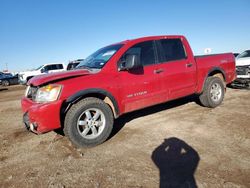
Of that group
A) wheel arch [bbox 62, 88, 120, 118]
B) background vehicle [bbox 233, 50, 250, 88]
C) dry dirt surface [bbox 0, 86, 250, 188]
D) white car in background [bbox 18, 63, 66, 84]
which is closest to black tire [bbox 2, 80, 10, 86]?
white car in background [bbox 18, 63, 66, 84]

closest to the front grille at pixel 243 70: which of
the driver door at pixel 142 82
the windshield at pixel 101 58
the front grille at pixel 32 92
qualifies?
the driver door at pixel 142 82

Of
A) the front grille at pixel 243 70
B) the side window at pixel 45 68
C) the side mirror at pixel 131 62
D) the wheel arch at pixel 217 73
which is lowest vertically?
the front grille at pixel 243 70

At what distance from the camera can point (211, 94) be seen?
636 centimetres

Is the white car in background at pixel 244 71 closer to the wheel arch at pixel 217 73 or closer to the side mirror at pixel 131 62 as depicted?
the wheel arch at pixel 217 73

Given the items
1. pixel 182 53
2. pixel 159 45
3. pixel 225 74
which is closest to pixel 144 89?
pixel 159 45

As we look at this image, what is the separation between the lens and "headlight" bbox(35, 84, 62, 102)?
391cm

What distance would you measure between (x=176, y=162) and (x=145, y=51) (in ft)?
8.54

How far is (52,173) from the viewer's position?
332cm

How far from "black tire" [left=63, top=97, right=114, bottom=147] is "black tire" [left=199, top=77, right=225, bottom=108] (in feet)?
9.90

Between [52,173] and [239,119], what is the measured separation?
4119mm

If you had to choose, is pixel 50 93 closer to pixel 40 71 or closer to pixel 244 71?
pixel 244 71

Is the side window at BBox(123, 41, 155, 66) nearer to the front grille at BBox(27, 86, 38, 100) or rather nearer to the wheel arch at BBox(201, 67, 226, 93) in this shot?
the wheel arch at BBox(201, 67, 226, 93)

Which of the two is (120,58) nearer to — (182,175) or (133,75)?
(133,75)

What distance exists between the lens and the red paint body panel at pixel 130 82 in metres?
3.92
